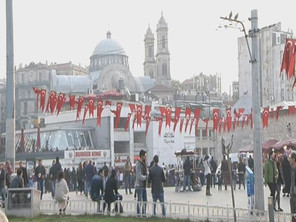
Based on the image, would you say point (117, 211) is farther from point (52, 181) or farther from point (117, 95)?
point (117, 95)

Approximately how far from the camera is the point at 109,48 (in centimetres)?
11531

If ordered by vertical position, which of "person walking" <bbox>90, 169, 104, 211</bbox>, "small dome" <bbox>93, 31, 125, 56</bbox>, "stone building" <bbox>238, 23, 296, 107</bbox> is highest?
"small dome" <bbox>93, 31, 125, 56</bbox>

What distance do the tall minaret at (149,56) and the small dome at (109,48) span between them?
21.8 m

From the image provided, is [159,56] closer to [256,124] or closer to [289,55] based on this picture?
[289,55]

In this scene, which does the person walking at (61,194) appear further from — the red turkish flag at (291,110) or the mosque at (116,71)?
the mosque at (116,71)

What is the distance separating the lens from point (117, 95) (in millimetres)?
65562

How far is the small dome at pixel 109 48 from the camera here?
115 m

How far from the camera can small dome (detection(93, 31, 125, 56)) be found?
11475cm

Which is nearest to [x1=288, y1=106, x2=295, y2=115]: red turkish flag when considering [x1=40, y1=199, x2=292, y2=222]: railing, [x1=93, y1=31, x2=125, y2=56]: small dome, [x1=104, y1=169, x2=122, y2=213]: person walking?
[x1=40, y1=199, x2=292, y2=222]: railing

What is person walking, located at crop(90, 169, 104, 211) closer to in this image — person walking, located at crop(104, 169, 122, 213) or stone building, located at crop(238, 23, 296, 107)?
person walking, located at crop(104, 169, 122, 213)

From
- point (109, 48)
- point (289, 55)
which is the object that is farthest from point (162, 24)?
point (289, 55)

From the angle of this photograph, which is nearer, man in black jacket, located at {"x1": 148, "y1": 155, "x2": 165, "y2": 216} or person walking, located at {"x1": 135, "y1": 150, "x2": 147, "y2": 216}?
man in black jacket, located at {"x1": 148, "y1": 155, "x2": 165, "y2": 216}

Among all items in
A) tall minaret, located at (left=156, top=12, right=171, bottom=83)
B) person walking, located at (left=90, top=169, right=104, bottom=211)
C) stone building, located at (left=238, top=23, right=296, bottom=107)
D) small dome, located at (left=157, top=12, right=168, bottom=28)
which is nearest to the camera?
person walking, located at (left=90, top=169, right=104, bottom=211)

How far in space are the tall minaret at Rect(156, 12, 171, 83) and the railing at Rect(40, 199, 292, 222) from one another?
382 ft
